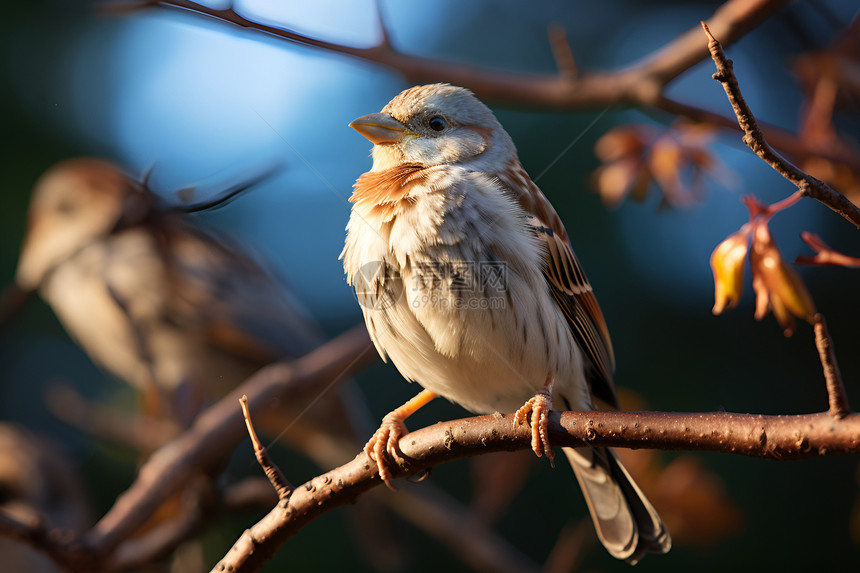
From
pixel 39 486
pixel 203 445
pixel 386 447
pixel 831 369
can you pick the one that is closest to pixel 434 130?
pixel 386 447

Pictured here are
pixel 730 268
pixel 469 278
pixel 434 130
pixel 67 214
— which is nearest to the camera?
pixel 730 268

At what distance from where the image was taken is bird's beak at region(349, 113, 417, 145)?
1827mm

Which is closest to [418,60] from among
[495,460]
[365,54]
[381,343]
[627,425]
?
[365,54]

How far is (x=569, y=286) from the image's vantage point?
205cm

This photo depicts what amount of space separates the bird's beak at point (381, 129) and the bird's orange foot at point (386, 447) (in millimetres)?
737

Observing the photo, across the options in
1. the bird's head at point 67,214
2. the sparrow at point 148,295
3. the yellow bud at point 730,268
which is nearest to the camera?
the yellow bud at point 730,268

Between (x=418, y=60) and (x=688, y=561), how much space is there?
288 centimetres

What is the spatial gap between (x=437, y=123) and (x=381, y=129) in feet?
0.66

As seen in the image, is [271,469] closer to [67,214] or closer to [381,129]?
[381,129]

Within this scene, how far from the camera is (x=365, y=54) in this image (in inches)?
78.3

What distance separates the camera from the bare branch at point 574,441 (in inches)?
46.9

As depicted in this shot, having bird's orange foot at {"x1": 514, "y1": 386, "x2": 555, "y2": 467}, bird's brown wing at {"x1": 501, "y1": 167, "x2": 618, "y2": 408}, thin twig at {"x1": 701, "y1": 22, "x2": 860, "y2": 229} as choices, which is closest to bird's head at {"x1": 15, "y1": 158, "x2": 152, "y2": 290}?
bird's brown wing at {"x1": 501, "y1": 167, "x2": 618, "y2": 408}

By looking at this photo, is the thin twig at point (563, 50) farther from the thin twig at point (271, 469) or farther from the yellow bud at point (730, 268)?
the thin twig at point (271, 469)

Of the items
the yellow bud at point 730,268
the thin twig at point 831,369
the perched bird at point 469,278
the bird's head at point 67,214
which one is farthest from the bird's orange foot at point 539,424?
the bird's head at point 67,214
